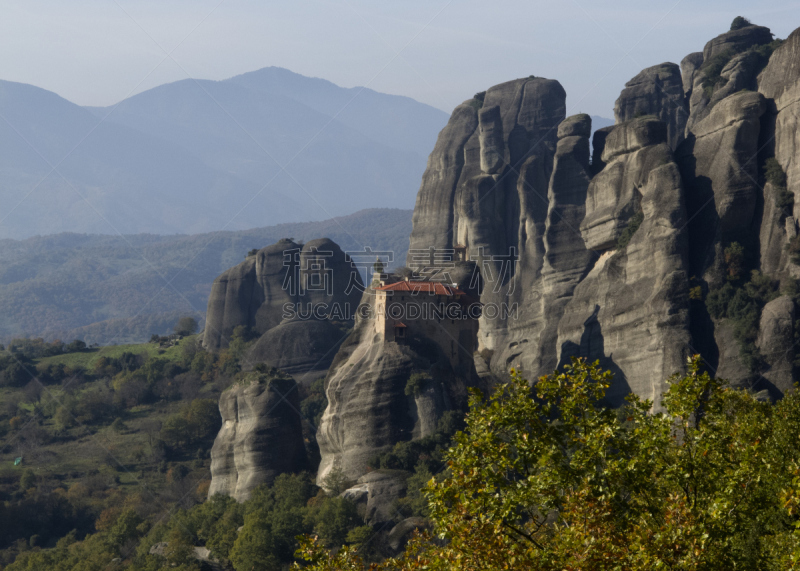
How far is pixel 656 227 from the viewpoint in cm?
5322

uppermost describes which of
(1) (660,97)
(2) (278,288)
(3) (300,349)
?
(1) (660,97)

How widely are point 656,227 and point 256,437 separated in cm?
2447

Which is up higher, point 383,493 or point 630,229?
point 630,229

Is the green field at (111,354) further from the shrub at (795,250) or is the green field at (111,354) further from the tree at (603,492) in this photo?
the tree at (603,492)

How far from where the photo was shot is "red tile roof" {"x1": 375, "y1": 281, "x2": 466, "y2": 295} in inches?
2100

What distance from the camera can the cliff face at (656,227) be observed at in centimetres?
5031

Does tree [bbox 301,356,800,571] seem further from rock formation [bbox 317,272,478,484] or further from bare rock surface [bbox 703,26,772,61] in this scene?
bare rock surface [bbox 703,26,772,61]

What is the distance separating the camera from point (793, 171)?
5025 centimetres

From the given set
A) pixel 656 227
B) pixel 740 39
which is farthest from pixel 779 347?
pixel 740 39

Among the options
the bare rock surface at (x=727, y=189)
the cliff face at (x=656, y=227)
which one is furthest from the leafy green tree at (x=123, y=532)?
the bare rock surface at (x=727, y=189)

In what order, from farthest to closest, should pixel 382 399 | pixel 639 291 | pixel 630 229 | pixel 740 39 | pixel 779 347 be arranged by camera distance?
pixel 740 39, pixel 630 229, pixel 639 291, pixel 382 399, pixel 779 347

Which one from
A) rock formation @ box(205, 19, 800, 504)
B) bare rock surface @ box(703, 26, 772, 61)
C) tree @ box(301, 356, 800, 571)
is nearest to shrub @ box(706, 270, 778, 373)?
rock formation @ box(205, 19, 800, 504)

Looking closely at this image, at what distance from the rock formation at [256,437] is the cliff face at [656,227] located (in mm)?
15463

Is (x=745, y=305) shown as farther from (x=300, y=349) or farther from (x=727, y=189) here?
(x=300, y=349)
